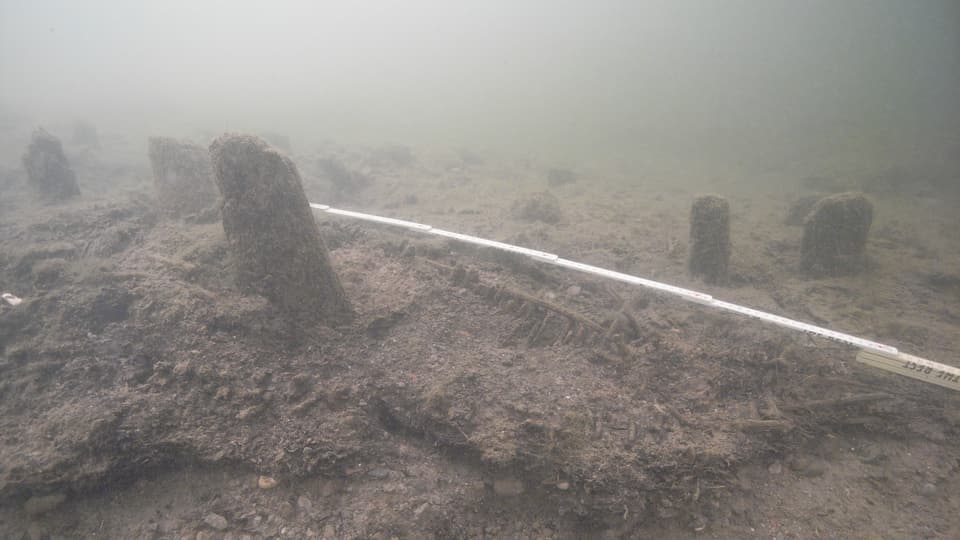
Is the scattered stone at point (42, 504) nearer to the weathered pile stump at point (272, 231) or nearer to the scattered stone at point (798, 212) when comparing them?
the weathered pile stump at point (272, 231)

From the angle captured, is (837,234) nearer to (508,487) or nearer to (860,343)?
(860,343)

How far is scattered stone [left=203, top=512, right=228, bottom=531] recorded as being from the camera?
7.95 feet

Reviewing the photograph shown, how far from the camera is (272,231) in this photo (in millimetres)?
3434

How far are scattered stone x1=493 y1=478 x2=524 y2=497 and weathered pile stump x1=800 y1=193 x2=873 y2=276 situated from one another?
5.13 meters

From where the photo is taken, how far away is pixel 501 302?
4098 mm

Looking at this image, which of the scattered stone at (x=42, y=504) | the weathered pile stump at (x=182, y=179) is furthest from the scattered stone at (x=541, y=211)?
the scattered stone at (x=42, y=504)

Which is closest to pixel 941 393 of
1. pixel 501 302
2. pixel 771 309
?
pixel 771 309

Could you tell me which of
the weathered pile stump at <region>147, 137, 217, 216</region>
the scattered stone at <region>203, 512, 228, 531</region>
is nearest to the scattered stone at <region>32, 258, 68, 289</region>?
the weathered pile stump at <region>147, 137, 217, 216</region>

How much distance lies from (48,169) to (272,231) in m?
7.65

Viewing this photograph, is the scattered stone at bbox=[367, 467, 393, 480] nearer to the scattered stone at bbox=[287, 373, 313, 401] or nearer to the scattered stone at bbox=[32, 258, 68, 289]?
the scattered stone at bbox=[287, 373, 313, 401]

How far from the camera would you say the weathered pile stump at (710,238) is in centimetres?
502

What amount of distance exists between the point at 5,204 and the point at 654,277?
1144 centimetres

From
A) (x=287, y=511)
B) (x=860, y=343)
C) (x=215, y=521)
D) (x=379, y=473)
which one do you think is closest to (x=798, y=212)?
(x=860, y=343)

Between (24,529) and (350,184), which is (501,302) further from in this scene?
(350,184)
